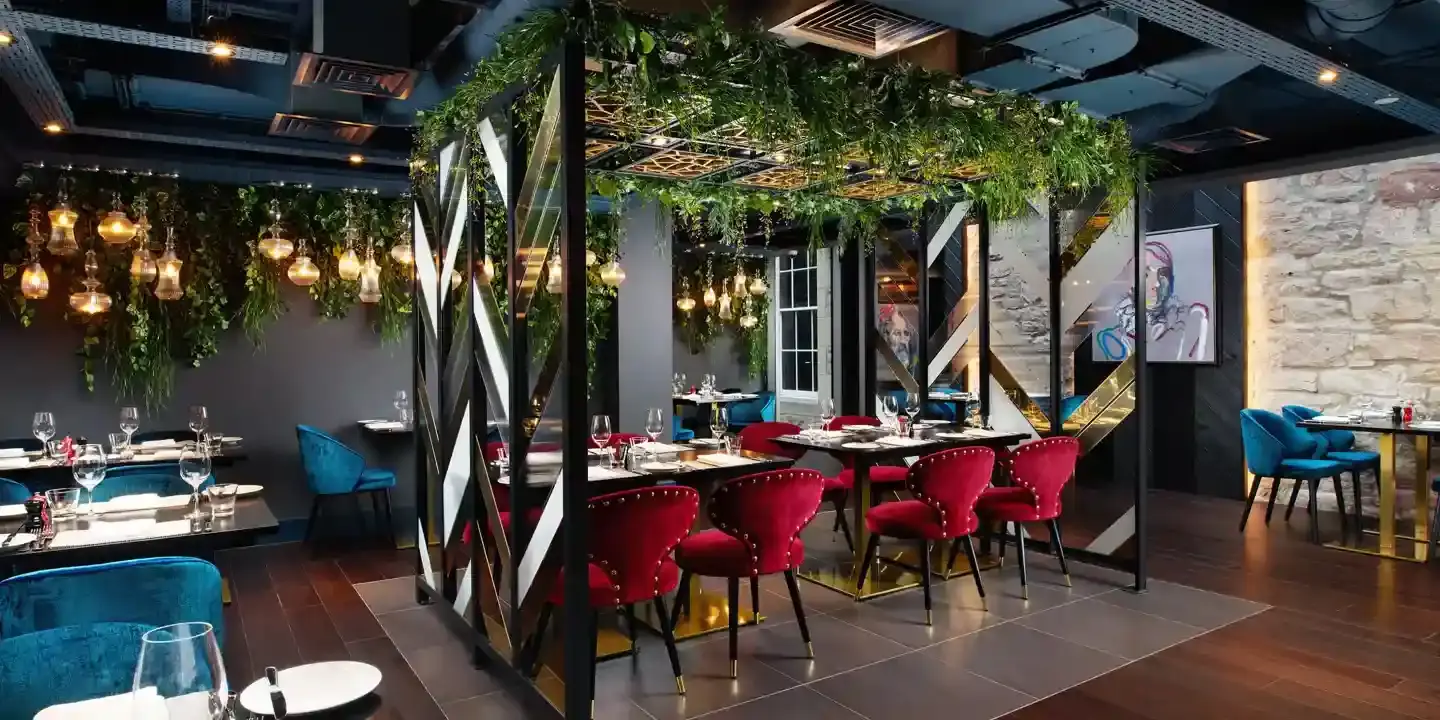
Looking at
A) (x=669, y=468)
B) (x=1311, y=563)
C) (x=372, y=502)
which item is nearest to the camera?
(x=669, y=468)

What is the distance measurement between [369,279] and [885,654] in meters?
4.92

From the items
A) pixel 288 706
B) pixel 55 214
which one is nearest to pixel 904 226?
pixel 55 214

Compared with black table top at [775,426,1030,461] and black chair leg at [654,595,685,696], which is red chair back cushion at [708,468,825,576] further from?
black table top at [775,426,1030,461]

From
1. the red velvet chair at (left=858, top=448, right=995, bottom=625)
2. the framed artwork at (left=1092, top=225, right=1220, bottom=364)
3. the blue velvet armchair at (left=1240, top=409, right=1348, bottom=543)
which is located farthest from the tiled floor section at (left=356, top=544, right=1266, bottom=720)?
the framed artwork at (left=1092, top=225, right=1220, bottom=364)

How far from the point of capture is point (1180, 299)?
28.7 feet

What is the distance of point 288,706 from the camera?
4.83 ft

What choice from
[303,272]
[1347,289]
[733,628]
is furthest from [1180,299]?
[303,272]

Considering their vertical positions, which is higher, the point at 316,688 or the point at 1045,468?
the point at 316,688

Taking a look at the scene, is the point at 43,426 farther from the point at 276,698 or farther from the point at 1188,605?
the point at 1188,605

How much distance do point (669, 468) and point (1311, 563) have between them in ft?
15.2

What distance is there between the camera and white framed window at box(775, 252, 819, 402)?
1145 centimetres

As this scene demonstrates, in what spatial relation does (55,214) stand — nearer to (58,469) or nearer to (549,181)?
(58,469)

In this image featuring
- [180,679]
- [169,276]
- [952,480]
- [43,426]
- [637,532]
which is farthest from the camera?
[169,276]

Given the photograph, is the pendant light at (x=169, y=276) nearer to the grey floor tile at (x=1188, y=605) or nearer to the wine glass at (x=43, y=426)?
the wine glass at (x=43, y=426)
